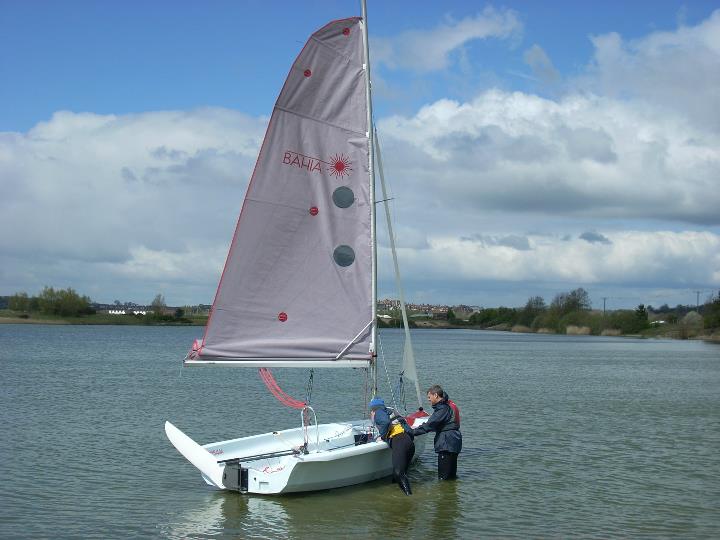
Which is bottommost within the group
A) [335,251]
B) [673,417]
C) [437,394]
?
[673,417]

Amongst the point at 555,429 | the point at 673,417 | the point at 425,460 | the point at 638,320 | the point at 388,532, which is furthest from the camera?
the point at 638,320

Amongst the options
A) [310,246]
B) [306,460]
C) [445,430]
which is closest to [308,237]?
[310,246]

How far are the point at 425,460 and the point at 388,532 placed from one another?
20.1ft

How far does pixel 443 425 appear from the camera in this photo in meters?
16.3

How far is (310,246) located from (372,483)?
4499 millimetres

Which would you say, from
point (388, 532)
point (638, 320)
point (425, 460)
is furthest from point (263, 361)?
point (638, 320)

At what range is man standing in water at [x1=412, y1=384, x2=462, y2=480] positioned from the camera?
1620 centimetres

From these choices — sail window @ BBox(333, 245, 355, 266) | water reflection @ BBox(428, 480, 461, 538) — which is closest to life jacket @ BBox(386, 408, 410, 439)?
water reflection @ BBox(428, 480, 461, 538)

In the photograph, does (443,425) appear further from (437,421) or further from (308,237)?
(308,237)

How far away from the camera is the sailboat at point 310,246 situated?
53.1 ft

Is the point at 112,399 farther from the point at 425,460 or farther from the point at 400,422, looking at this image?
the point at 400,422

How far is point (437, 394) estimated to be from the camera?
53.1 feet

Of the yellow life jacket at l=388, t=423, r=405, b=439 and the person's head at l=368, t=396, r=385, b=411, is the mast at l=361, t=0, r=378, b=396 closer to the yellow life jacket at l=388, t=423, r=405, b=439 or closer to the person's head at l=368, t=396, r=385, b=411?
the person's head at l=368, t=396, r=385, b=411

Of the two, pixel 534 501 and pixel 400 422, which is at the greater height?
pixel 400 422
